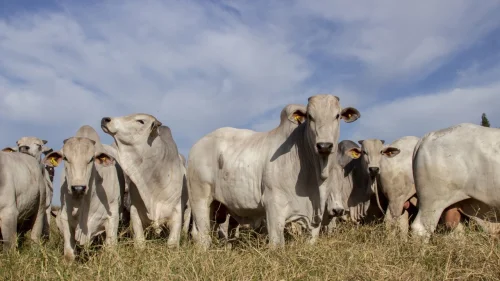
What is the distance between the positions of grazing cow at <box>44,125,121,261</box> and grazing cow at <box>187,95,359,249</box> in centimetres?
130

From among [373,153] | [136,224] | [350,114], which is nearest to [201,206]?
[136,224]

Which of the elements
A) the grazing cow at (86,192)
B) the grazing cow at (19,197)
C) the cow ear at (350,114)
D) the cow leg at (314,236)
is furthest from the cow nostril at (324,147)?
the grazing cow at (19,197)

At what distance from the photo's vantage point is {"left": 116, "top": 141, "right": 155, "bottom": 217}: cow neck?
876 centimetres

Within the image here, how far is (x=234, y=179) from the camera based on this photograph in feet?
27.3

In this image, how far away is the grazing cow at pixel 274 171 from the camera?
281 inches

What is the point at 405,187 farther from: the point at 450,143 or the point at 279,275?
the point at 279,275

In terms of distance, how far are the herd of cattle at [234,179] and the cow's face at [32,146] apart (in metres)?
3.67

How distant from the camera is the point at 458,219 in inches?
314

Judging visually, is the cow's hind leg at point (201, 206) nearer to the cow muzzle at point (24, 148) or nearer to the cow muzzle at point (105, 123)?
the cow muzzle at point (105, 123)

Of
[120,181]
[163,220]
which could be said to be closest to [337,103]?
[163,220]

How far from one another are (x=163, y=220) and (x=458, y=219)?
14.4ft

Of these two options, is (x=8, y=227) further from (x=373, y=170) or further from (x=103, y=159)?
(x=373, y=170)

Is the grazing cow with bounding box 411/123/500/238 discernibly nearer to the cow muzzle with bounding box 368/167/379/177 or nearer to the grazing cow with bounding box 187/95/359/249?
the grazing cow with bounding box 187/95/359/249

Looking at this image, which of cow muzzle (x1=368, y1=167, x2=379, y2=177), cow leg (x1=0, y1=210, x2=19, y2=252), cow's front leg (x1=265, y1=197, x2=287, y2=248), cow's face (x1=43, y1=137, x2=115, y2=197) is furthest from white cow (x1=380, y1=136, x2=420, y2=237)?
cow leg (x1=0, y1=210, x2=19, y2=252)
